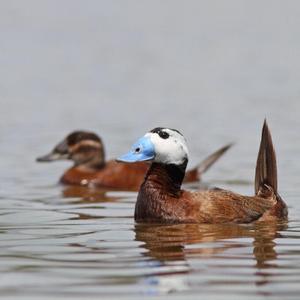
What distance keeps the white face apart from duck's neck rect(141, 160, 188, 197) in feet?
0.18

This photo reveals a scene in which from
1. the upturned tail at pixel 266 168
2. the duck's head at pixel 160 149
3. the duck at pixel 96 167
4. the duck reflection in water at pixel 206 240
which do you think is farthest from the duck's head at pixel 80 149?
the duck reflection in water at pixel 206 240

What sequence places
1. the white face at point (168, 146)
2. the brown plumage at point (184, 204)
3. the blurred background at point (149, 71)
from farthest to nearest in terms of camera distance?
the blurred background at point (149, 71) < the white face at point (168, 146) < the brown plumage at point (184, 204)

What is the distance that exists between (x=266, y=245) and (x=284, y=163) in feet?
19.9

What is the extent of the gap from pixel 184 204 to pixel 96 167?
5.07 metres

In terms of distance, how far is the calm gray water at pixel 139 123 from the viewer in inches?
291

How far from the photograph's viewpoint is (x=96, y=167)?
14.8 meters

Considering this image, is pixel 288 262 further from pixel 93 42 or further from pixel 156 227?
pixel 93 42

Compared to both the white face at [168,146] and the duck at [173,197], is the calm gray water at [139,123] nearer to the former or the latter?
the duck at [173,197]

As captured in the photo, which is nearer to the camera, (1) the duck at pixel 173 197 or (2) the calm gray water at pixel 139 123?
(2) the calm gray water at pixel 139 123

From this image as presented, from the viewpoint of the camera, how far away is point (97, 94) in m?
21.2

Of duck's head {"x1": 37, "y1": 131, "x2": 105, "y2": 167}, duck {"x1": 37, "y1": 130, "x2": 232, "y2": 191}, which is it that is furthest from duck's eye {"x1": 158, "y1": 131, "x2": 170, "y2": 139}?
duck's head {"x1": 37, "y1": 131, "x2": 105, "y2": 167}

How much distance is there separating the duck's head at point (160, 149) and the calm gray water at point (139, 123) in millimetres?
A: 565

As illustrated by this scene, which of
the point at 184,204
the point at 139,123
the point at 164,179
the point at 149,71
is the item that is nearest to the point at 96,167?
the point at 139,123

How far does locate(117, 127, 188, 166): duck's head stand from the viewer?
32.3 feet
